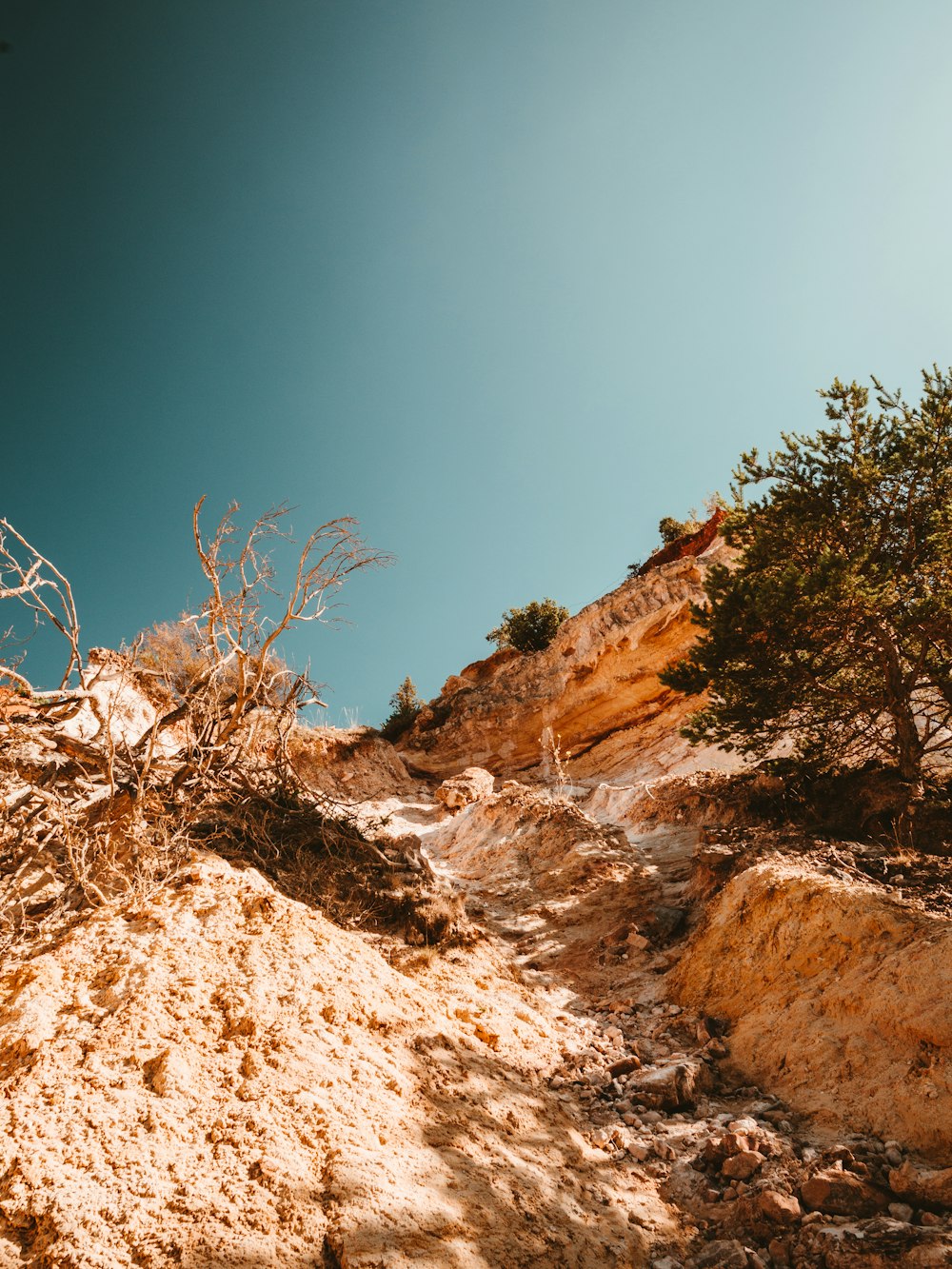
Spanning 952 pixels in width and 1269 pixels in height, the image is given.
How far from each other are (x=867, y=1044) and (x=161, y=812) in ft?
17.3

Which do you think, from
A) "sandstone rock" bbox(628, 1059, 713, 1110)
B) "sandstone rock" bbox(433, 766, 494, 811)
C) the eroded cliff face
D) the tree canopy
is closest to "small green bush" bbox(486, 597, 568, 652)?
the eroded cliff face

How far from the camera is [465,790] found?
17578 millimetres

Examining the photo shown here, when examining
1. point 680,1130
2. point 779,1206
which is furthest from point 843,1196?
point 680,1130

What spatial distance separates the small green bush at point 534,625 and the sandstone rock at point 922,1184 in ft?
73.9

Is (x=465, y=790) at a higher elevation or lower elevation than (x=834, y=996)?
higher

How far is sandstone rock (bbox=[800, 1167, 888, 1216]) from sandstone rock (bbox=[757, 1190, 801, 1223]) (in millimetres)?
93

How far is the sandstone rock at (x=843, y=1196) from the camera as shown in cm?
272

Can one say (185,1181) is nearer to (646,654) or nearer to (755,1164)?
(755,1164)

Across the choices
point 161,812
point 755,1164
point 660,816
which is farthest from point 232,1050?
point 660,816

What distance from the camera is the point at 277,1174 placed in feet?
7.84

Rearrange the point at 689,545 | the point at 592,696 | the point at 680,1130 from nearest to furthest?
the point at 680,1130
the point at 592,696
the point at 689,545

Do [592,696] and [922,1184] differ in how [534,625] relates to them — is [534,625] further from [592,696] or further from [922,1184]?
[922,1184]

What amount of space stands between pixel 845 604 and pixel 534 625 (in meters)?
18.3

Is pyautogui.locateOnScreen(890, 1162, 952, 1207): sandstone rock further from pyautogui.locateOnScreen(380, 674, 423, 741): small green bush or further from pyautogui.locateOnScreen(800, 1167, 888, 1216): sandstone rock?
pyautogui.locateOnScreen(380, 674, 423, 741): small green bush
